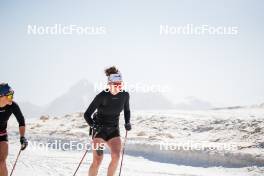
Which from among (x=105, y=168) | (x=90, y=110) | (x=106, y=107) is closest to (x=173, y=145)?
(x=105, y=168)

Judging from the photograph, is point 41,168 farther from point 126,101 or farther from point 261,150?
point 261,150

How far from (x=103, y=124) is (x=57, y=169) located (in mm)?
4205

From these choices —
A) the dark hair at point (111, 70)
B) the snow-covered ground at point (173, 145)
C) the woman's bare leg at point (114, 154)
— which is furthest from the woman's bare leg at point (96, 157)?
the snow-covered ground at point (173, 145)

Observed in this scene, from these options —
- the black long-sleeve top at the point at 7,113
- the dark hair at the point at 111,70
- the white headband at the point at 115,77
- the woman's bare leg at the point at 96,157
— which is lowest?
the woman's bare leg at the point at 96,157

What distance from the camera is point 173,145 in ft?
49.8

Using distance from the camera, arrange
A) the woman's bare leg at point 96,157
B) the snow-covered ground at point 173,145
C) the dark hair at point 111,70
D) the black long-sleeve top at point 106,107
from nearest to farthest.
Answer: the woman's bare leg at point 96,157, the black long-sleeve top at point 106,107, the dark hair at point 111,70, the snow-covered ground at point 173,145

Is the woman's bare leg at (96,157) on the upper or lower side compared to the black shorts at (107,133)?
lower

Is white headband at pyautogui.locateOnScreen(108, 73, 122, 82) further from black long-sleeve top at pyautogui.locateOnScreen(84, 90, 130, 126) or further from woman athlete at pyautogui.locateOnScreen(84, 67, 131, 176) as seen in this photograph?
black long-sleeve top at pyautogui.locateOnScreen(84, 90, 130, 126)

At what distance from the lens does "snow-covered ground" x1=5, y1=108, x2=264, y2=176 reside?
39.3 feet

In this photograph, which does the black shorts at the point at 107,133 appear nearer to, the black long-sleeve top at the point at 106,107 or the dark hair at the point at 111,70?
the black long-sleeve top at the point at 106,107

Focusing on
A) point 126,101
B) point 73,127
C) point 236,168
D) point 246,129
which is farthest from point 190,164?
point 73,127

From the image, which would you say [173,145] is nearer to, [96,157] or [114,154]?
[114,154]

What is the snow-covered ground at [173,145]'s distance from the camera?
12.0 meters

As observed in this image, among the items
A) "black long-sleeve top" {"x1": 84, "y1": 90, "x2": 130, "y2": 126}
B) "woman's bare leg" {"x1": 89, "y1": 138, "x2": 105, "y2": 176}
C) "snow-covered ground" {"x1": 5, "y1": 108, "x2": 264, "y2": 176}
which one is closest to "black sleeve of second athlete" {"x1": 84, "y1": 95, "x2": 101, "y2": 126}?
"black long-sleeve top" {"x1": 84, "y1": 90, "x2": 130, "y2": 126}
